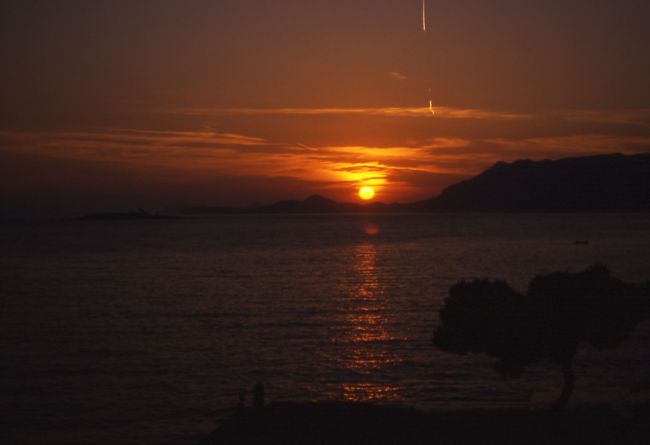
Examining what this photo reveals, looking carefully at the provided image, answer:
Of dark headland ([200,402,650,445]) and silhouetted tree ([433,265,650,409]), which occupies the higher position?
silhouetted tree ([433,265,650,409])

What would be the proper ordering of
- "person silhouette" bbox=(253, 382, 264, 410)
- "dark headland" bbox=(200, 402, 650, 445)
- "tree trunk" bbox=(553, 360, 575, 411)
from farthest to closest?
"tree trunk" bbox=(553, 360, 575, 411) → "person silhouette" bbox=(253, 382, 264, 410) → "dark headland" bbox=(200, 402, 650, 445)

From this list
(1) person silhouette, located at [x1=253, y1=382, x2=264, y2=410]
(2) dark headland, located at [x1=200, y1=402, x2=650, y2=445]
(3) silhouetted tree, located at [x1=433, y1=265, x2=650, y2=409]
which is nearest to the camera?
(2) dark headland, located at [x1=200, y1=402, x2=650, y2=445]

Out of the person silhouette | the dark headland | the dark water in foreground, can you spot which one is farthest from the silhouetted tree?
the person silhouette

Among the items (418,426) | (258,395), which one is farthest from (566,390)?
(258,395)

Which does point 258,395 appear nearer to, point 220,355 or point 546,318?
point 546,318

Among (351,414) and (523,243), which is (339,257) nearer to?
(523,243)

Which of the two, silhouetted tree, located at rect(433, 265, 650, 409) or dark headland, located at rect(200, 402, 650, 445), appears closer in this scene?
dark headland, located at rect(200, 402, 650, 445)

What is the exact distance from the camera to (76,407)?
91.4ft

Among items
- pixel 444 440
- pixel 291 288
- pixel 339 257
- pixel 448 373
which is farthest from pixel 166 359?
pixel 339 257

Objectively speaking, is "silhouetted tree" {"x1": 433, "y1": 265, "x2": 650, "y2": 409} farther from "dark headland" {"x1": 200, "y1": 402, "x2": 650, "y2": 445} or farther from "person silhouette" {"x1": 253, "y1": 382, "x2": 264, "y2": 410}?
"person silhouette" {"x1": 253, "y1": 382, "x2": 264, "y2": 410}

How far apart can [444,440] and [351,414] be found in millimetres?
3188

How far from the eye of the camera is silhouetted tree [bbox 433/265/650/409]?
76.3 ft

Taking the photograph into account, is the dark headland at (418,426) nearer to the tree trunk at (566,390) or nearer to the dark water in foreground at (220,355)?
the tree trunk at (566,390)

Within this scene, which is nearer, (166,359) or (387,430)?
(387,430)
